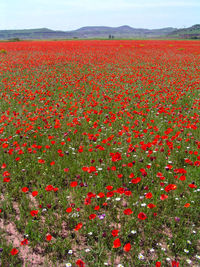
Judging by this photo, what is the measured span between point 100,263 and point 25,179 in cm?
242

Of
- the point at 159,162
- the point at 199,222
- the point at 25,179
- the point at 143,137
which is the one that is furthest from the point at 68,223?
the point at 143,137

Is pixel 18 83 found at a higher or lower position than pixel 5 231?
higher

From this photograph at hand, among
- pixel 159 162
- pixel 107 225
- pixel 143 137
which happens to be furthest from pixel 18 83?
pixel 107 225

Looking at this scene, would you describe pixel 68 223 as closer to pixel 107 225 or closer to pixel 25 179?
pixel 107 225

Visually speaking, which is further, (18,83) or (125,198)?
(18,83)

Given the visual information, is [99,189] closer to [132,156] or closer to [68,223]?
[68,223]

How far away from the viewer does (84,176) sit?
15.4 feet

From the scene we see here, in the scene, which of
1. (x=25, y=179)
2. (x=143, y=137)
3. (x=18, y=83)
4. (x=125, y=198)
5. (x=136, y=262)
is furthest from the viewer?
(x=18, y=83)

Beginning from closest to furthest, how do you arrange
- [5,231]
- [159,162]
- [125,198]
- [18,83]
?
[5,231]
[125,198]
[159,162]
[18,83]

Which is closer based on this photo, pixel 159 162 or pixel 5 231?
pixel 5 231

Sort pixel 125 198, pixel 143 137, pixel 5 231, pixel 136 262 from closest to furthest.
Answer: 1. pixel 136 262
2. pixel 5 231
3. pixel 125 198
4. pixel 143 137

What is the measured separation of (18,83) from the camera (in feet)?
42.7

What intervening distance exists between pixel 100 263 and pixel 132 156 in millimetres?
2698

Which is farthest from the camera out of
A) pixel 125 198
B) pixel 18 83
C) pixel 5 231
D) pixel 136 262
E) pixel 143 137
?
pixel 18 83
